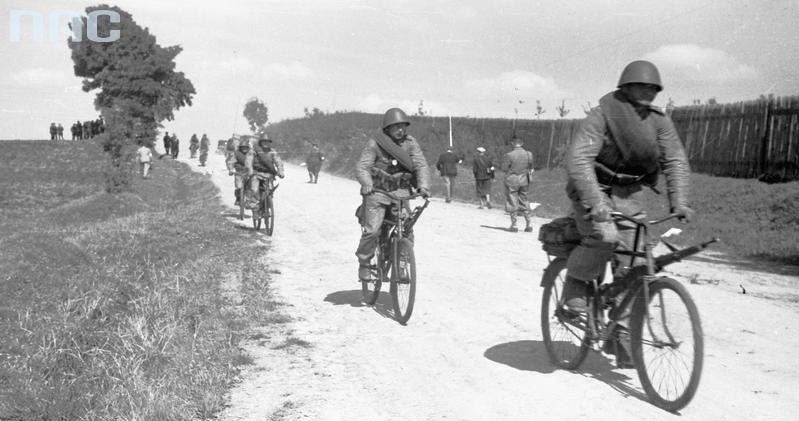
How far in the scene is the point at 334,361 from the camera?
584cm

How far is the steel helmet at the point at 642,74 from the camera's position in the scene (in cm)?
469

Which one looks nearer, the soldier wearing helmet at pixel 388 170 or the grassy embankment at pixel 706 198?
the soldier wearing helmet at pixel 388 170

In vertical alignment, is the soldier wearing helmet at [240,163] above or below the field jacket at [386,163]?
below

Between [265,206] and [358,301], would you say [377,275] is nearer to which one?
[358,301]

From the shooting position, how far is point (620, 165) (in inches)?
193

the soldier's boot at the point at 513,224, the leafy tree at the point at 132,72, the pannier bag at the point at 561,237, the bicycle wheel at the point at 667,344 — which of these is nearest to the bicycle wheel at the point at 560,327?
the pannier bag at the point at 561,237

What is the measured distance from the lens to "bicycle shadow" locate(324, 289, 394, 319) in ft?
25.8

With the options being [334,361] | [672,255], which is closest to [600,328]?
[672,255]

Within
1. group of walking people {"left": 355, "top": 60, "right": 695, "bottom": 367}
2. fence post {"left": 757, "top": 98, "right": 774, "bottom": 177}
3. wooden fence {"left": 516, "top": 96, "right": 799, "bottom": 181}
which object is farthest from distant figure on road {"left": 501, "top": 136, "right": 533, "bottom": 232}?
group of walking people {"left": 355, "top": 60, "right": 695, "bottom": 367}

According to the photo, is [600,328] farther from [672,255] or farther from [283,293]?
[283,293]

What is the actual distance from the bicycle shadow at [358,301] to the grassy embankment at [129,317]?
746 mm

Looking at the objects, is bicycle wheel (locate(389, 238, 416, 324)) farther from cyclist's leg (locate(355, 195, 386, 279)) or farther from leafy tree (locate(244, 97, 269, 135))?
leafy tree (locate(244, 97, 269, 135))

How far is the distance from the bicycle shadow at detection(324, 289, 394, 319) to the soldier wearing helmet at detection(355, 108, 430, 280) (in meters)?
0.61

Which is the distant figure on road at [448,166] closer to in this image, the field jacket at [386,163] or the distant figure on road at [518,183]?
the distant figure on road at [518,183]
